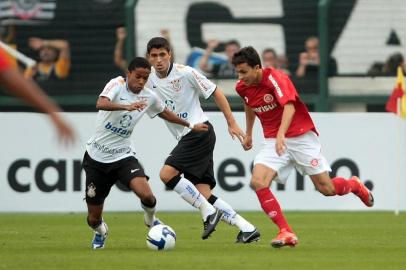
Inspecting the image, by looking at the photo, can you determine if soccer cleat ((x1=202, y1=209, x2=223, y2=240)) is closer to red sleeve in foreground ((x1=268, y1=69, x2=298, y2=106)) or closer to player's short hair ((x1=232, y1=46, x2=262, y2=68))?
red sleeve in foreground ((x1=268, y1=69, x2=298, y2=106))

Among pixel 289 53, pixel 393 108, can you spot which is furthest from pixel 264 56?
pixel 393 108

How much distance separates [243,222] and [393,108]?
22.8 feet

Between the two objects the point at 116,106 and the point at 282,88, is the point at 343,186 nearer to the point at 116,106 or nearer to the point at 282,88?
the point at 282,88

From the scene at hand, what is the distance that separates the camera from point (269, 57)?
21.5 metres

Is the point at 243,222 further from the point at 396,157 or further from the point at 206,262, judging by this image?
the point at 396,157

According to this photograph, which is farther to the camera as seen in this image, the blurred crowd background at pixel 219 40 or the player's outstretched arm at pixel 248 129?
the blurred crowd background at pixel 219 40

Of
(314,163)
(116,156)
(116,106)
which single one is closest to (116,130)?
(116,156)

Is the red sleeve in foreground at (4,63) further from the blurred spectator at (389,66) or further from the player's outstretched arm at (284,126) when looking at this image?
the blurred spectator at (389,66)

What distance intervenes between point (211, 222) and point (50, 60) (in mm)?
10530

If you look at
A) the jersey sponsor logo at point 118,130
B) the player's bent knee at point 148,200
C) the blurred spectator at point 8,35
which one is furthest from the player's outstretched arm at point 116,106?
the blurred spectator at point 8,35

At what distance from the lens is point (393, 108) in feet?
60.7

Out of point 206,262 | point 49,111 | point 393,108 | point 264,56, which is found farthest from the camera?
point 264,56

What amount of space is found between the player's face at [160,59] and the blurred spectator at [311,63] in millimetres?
9289

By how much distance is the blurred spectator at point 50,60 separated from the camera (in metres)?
22.0
